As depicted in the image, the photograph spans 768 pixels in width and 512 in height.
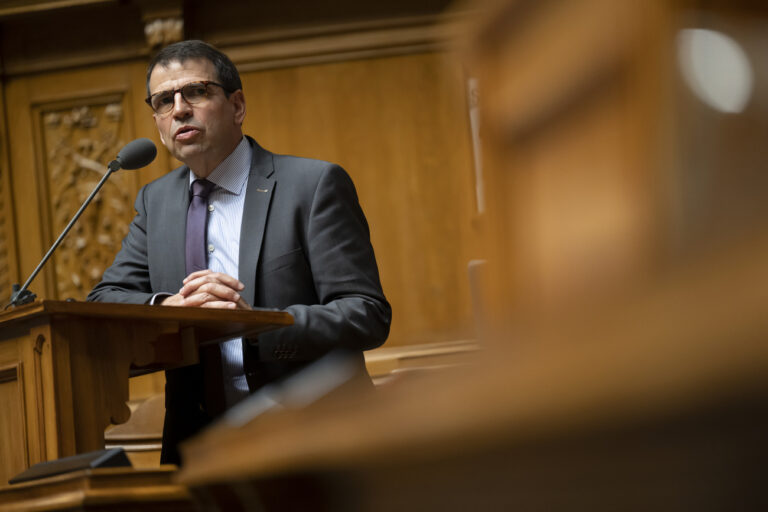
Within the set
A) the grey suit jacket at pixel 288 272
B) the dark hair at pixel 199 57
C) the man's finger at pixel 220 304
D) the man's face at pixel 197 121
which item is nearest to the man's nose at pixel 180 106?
the man's face at pixel 197 121

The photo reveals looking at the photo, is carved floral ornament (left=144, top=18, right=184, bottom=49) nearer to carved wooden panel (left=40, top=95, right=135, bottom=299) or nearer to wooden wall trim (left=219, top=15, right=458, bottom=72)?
wooden wall trim (left=219, top=15, right=458, bottom=72)

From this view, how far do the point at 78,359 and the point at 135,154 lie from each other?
69 cm

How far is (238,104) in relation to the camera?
104 inches

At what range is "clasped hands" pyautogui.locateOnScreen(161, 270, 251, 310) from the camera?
1992 millimetres

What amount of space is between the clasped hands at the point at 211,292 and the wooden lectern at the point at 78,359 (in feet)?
0.16

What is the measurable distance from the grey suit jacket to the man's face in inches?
3.8

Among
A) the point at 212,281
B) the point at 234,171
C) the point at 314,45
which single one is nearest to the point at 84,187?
the point at 314,45

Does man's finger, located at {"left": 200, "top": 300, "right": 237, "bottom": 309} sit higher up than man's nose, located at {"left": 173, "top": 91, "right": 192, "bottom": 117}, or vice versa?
man's nose, located at {"left": 173, "top": 91, "right": 192, "bottom": 117}

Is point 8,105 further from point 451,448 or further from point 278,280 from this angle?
point 451,448

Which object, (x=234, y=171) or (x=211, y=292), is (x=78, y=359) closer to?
(x=211, y=292)

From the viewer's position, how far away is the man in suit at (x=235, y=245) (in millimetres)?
2230

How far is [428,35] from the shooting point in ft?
15.8

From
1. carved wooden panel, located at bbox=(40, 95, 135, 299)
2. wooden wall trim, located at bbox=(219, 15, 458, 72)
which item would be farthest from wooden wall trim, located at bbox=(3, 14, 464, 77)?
carved wooden panel, located at bbox=(40, 95, 135, 299)

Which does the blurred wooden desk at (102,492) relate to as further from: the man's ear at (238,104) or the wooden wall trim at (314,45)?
the wooden wall trim at (314,45)
